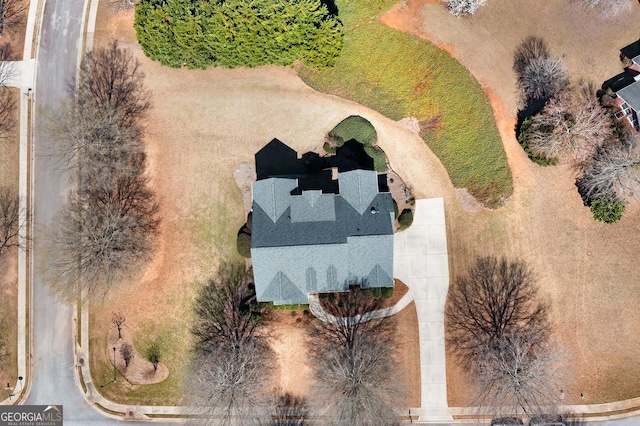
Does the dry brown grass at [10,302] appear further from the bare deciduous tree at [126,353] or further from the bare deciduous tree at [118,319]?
the bare deciduous tree at [126,353]

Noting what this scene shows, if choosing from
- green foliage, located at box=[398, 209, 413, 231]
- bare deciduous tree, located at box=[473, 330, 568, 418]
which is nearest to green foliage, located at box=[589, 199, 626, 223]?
bare deciduous tree, located at box=[473, 330, 568, 418]

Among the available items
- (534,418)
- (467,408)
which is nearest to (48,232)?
(467,408)

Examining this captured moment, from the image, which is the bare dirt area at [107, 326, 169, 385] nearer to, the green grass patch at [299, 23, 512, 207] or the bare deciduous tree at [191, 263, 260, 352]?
the bare deciduous tree at [191, 263, 260, 352]

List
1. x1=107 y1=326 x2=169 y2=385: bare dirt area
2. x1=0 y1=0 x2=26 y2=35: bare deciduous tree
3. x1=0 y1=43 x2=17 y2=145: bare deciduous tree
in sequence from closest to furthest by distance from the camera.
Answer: x1=107 y1=326 x2=169 y2=385: bare dirt area, x1=0 y1=43 x2=17 y2=145: bare deciduous tree, x1=0 y1=0 x2=26 y2=35: bare deciduous tree

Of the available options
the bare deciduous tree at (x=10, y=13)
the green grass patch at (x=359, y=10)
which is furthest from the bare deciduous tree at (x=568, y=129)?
the bare deciduous tree at (x=10, y=13)

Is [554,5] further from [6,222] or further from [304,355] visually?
[6,222]

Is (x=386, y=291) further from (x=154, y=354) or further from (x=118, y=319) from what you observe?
(x=118, y=319)
